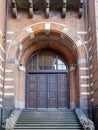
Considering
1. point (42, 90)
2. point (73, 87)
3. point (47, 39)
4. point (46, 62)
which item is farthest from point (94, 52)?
point (42, 90)

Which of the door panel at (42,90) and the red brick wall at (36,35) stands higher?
the red brick wall at (36,35)

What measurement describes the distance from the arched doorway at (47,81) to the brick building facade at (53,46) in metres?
0.21

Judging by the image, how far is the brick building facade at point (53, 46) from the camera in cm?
1122

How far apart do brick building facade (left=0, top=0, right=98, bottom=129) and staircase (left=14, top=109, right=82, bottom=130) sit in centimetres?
84

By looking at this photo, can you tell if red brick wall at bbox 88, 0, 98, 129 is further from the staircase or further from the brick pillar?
the brick pillar

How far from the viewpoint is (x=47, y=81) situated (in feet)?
43.3

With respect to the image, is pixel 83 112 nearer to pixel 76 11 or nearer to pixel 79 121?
pixel 79 121

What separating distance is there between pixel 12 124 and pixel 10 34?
4.58 m

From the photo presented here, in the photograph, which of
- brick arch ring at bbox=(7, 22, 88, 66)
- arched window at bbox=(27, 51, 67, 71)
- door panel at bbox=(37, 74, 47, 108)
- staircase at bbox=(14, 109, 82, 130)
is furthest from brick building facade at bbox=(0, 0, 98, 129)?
staircase at bbox=(14, 109, 82, 130)

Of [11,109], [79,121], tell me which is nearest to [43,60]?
[11,109]

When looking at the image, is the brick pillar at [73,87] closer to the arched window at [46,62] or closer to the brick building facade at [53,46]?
the brick building facade at [53,46]

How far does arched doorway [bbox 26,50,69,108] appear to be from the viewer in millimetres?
12953

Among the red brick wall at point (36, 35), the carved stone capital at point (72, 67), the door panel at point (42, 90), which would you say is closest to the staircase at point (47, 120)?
the red brick wall at point (36, 35)

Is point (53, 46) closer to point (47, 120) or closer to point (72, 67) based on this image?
point (72, 67)
